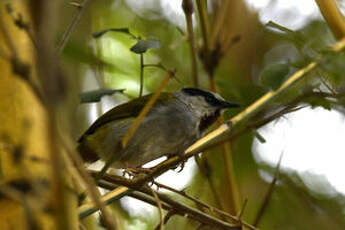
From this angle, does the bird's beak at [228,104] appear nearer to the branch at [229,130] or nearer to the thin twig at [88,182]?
the branch at [229,130]

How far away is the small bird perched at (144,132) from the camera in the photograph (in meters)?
2.64

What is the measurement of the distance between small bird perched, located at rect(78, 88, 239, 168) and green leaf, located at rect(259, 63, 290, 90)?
106cm

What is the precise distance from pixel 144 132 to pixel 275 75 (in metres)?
1.19

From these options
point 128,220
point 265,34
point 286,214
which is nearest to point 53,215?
point 128,220

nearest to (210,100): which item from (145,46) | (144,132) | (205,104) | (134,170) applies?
(205,104)

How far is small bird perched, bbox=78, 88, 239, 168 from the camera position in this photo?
2637mm

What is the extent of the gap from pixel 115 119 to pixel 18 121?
1.90 meters

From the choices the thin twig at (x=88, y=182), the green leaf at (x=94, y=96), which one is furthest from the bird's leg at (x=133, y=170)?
the thin twig at (x=88, y=182)

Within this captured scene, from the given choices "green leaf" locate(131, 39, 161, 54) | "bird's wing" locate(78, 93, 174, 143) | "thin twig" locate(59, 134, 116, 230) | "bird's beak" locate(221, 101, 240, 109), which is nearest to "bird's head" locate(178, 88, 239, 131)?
"bird's beak" locate(221, 101, 240, 109)

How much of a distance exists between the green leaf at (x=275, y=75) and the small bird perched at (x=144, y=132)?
106 cm

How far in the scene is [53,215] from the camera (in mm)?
664

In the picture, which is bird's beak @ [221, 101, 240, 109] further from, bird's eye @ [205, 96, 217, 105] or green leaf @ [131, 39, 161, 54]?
green leaf @ [131, 39, 161, 54]

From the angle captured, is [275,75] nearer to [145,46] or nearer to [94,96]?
[145,46]

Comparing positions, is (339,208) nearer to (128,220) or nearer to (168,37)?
(128,220)
